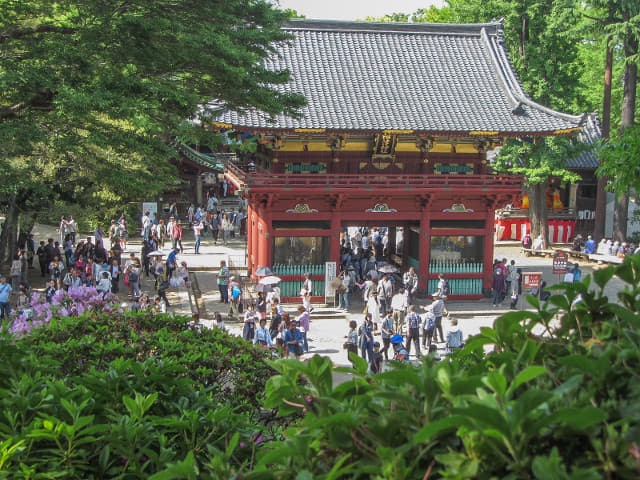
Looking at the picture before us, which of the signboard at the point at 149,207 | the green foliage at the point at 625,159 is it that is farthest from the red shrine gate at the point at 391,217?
the green foliage at the point at 625,159

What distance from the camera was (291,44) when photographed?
86.9 feet

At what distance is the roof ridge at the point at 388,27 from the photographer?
90.2 ft

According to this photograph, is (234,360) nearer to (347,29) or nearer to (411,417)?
(411,417)

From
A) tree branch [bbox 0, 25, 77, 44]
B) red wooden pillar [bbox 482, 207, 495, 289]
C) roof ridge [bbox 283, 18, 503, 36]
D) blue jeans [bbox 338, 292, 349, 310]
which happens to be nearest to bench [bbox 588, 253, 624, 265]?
red wooden pillar [bbox 482, 207, 495, 289]

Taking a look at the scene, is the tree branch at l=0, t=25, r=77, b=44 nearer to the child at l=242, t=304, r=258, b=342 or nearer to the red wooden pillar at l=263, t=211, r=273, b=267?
the child at l=242, t=304, r=258, b=342

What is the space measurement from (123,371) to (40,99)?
7320 millimetres

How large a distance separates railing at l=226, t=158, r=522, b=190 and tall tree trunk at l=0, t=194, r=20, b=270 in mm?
7116

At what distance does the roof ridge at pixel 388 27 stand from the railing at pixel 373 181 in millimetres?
6726

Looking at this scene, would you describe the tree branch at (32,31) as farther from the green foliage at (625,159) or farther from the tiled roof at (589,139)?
the tiled roof at (589,139)

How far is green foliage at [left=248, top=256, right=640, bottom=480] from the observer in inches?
92.6

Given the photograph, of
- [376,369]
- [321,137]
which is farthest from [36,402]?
[321,137]

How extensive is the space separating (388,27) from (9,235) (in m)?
16.0

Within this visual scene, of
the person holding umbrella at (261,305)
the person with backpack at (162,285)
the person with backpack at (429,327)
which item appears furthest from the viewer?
the person with backpack at (162,285)

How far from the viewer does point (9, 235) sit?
23188 millimetres
